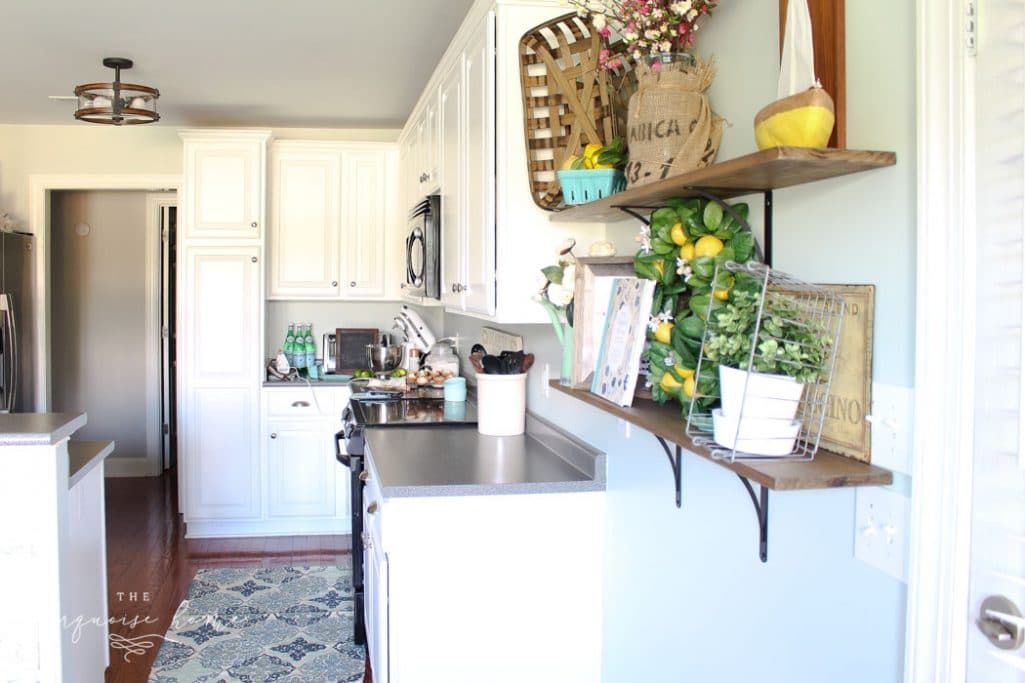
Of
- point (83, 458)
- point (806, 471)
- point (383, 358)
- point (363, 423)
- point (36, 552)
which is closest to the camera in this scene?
point (806, 471)

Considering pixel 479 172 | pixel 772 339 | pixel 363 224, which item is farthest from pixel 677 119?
pixel 363 224

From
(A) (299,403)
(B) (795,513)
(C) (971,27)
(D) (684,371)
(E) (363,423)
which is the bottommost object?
(A) (299,403)

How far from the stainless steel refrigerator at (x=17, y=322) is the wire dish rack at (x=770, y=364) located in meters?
4.82

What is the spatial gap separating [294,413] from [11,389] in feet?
5.61

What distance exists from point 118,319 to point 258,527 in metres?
2.42

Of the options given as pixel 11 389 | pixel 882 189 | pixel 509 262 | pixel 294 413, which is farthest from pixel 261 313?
pixel 882 189

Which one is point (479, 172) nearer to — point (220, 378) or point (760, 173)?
point (760, 173)

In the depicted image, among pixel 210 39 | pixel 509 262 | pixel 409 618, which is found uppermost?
pixel 210 39

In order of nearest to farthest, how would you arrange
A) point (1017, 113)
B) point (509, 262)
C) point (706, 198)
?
point (1017, 113) → point (706, 198) → point (509, 262)

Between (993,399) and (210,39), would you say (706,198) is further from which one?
(210,39)

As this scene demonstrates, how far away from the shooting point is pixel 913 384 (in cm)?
107

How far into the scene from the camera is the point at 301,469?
4789 millimetres

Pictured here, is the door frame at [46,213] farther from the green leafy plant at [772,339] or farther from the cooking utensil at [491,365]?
the green leafy plant at [772,339]

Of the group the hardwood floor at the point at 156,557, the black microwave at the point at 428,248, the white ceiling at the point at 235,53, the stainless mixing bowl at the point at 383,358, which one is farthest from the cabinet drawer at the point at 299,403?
the white ceiling at the point at 235,53
